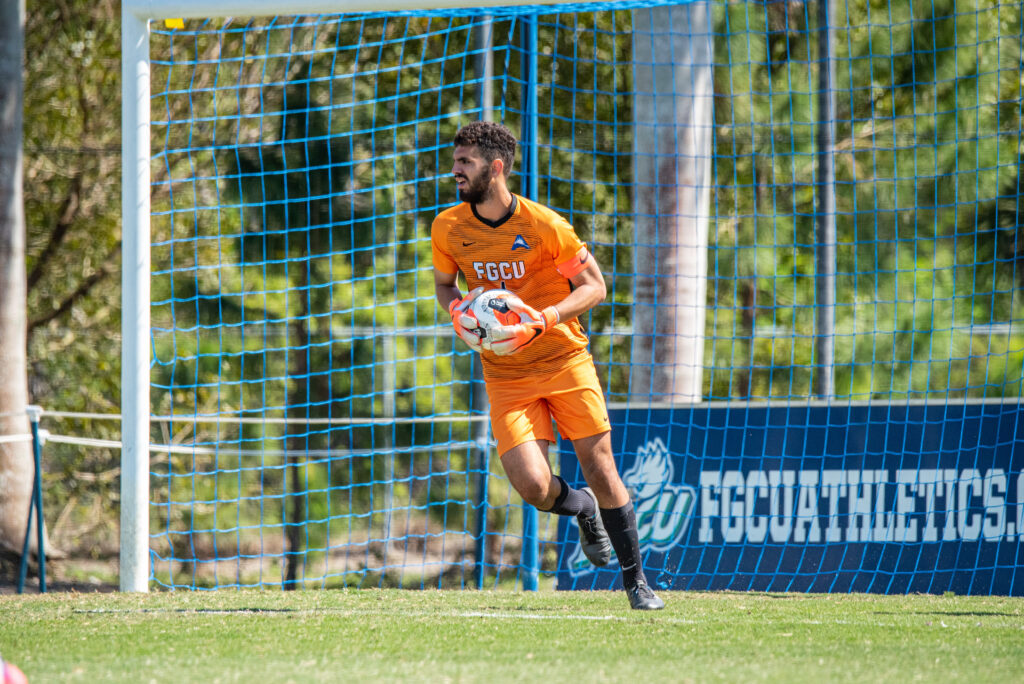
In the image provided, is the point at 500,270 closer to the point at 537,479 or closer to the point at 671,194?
the point at 537,479

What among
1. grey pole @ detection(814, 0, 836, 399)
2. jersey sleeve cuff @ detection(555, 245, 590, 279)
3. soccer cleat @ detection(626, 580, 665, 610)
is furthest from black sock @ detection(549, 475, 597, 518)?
grey pole @ detection(814, 0, 836, 399)

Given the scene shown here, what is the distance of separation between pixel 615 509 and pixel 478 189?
4.95ft

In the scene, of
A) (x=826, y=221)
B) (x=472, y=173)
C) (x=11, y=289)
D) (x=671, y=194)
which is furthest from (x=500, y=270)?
(x=11, y=289)

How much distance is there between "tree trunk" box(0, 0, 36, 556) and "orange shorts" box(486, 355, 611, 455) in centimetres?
512

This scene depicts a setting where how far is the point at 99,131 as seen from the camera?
1030 centimetres

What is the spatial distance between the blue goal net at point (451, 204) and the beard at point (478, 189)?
109 inches

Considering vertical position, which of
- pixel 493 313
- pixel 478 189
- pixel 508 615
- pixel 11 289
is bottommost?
pixel 508 615

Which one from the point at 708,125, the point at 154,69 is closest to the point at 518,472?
the point at 708,125

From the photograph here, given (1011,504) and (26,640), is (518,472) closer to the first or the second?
(26,640)

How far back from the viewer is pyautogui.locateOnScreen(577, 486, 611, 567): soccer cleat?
15.9ft

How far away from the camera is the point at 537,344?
4.70 meters

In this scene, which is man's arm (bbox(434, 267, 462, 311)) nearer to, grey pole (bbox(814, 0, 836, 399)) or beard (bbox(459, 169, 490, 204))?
beard (bbox(459, 169, 490, 204))

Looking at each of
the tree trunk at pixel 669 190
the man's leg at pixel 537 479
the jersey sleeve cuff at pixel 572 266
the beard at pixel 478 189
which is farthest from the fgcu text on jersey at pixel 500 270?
the tree trunk at pixel 669 190

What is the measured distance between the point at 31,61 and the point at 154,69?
123 cm
